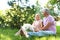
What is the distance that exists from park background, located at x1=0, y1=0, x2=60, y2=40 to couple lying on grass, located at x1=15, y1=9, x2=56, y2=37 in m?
0.03

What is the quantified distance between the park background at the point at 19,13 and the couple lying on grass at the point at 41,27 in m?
0.03

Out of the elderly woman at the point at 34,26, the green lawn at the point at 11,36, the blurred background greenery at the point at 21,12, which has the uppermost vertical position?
the blurred background greenery at the point at 21,12

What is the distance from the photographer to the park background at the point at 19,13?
1307mm

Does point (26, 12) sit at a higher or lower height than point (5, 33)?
higher

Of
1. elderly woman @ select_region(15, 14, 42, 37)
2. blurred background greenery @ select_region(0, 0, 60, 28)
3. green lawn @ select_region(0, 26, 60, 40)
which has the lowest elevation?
green lawn @ select_region(0, 26, 60, 40)

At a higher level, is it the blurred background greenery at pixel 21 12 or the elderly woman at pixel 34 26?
the blurred background greenery at pixel 21 12

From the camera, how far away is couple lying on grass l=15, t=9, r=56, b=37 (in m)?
1.30

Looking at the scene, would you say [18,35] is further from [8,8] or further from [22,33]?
[8,8]

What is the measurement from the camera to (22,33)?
131 cm

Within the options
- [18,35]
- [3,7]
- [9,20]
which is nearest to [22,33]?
[18,35]

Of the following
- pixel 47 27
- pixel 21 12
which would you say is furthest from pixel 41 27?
pixel 21 12

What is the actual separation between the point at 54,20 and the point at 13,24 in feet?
1.07

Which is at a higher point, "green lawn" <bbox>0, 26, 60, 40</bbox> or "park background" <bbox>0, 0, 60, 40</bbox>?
"park background" <bbox>0, 0, 60, 40</bbox>

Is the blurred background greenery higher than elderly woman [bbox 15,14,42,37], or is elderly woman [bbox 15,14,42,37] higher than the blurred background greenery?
the blurred background greenery
